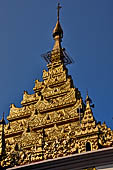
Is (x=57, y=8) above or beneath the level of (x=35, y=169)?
Answer: above

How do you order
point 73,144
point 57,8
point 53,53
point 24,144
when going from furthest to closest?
1. point 57,8
2. point 53,53
3. point 24,144
4. point 73,144

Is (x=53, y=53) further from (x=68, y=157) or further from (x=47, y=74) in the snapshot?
(x=68, y=157)

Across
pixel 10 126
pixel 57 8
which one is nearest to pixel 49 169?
pixel 10 126

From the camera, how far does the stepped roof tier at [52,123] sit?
560 inches

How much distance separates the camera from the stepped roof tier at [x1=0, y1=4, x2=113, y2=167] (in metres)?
14.2

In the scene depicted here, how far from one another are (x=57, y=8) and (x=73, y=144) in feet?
75.0

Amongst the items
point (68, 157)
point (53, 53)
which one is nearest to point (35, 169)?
point (68, 157)

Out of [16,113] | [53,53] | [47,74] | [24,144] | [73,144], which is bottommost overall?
[73,144]

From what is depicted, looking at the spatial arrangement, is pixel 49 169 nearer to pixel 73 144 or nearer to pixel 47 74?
pixel 73 144

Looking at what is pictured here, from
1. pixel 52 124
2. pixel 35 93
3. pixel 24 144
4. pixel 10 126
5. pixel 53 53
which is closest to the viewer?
pixel 24 144

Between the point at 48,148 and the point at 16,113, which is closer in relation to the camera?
the point at 48,148

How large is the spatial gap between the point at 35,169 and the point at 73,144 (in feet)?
5.96

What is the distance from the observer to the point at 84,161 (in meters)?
13.0

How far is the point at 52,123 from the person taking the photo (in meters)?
23.4
